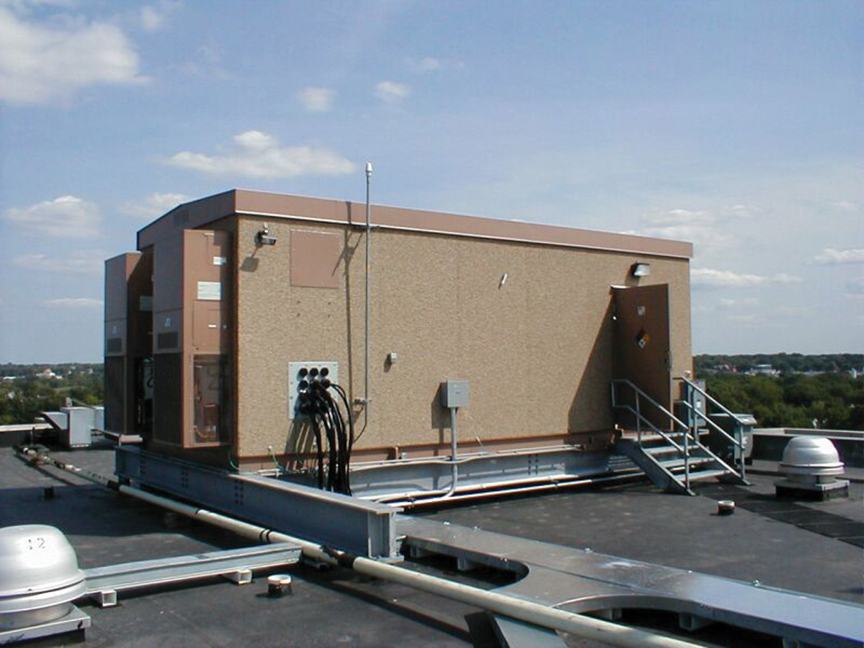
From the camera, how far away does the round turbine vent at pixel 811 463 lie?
9.42 m

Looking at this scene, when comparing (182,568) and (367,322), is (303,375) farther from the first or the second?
(182,568)

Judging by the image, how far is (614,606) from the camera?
4938 millimetres

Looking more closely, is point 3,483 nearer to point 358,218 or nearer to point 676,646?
point 358,218

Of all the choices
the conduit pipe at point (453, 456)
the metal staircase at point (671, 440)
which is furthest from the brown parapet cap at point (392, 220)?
the conduit pipe at point (453, 456)

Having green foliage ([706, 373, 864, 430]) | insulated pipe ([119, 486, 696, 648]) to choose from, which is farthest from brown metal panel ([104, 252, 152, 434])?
green foliage ([706, 373, 864, 430])

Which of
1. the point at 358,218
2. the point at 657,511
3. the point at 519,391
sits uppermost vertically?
the point at 358,218

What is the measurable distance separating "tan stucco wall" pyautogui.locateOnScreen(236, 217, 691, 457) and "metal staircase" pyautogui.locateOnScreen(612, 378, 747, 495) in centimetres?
36

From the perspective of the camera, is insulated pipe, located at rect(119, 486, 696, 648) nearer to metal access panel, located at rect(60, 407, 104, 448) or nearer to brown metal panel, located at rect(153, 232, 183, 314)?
brown metal panel, located at rect(153, 232, 183, 314)

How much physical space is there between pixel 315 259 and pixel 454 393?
86.5 inches

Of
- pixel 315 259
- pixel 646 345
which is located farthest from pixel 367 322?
pixel 646 345

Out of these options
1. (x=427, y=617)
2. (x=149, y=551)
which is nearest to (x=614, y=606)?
(x=427, y=617)

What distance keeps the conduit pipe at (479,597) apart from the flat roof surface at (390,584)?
14cm

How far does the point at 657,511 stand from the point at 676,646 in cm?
527

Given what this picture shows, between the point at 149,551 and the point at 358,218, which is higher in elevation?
Result: the point at 358,218
